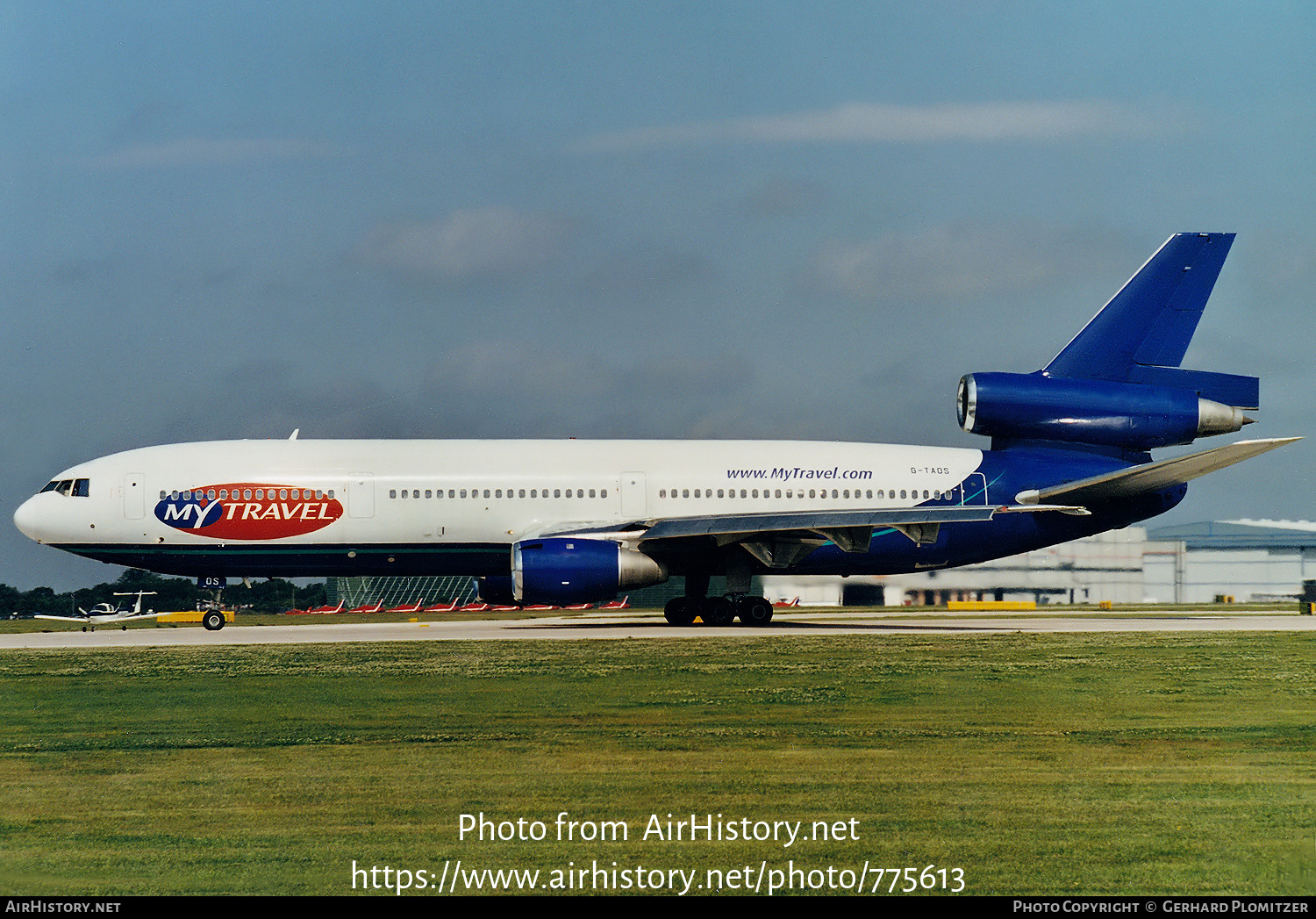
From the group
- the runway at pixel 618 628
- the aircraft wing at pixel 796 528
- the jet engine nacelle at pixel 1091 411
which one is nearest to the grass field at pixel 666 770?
the runway at pixel 618 628

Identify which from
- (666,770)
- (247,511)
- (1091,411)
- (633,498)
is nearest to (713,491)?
(633,498)

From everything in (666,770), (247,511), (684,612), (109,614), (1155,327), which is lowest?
(666,770)

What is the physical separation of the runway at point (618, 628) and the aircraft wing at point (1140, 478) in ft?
10.6

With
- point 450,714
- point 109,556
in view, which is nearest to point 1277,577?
point 109,556

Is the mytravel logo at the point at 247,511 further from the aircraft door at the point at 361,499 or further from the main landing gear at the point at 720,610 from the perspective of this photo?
the main landing gear at the point at 720,610

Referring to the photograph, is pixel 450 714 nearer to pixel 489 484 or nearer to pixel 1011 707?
pixel 1011 707

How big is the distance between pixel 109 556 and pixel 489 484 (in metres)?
9.36

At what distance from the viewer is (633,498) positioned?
32.6 meters

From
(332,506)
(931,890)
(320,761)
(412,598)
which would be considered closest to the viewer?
(931,890)

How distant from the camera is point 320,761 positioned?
1134cm

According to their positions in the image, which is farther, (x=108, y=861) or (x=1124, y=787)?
(x=1124, y=787)

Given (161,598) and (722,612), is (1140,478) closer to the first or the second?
(722,612)

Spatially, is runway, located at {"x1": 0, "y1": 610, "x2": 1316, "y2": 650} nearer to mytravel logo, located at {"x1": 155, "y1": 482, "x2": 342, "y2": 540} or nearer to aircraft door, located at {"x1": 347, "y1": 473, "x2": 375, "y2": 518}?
mytravel logo, located at {"x1": 155, "y1": 482, "x2": 342, "y2": 540}

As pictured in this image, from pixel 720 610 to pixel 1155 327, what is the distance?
13582 millimetres
